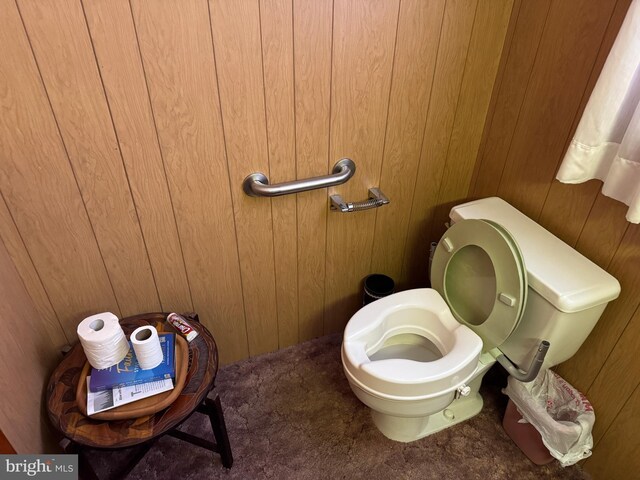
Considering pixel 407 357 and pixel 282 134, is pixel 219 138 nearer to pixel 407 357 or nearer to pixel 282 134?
pixel 282 134

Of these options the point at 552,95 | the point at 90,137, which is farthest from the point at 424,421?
the point at 90,137

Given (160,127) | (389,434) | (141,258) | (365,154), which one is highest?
(160,127)

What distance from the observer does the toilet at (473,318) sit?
1.23m

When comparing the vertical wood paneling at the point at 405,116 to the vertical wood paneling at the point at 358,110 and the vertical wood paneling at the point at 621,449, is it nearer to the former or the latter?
the vertical wood paneling at the point at 358,110

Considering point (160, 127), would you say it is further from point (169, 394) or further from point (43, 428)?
point (43, 428)

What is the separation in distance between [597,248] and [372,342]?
74cm

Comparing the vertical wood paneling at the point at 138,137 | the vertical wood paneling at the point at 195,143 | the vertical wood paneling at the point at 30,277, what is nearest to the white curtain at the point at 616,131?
the vertical wood paneling at the point at 195,143

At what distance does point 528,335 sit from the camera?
1.30 m

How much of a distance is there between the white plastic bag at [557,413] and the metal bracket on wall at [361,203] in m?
0.76

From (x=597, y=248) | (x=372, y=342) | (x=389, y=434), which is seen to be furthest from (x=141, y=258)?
(x=597, y=248)

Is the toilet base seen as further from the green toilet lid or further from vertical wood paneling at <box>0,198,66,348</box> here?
vertical wood paneling at <box>0,198,66,348</box>

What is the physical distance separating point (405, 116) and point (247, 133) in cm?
55

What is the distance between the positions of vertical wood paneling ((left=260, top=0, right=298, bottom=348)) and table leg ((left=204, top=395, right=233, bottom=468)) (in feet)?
1.67

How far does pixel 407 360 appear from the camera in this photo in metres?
1.33
